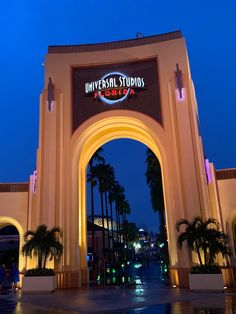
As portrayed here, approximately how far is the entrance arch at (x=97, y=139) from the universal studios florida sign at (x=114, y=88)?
1119mm

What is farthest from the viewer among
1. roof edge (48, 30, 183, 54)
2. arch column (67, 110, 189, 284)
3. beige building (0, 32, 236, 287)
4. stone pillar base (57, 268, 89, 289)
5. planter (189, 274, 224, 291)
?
roof edge (48, 30, 183, 54)

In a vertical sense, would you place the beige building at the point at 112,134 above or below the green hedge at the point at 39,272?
above

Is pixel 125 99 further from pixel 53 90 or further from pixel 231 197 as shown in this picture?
pixel 231 197

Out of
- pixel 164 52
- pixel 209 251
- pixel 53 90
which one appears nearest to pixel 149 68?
pixel 164 52

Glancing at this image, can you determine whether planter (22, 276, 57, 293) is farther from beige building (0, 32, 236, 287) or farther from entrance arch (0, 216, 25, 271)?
entrance arch (0, 216, 25, 271)

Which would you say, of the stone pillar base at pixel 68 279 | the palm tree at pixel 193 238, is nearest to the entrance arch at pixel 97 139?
the stone pillar base at pixel 68 279

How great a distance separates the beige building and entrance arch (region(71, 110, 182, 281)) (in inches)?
2.5

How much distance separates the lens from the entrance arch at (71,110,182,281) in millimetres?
19219

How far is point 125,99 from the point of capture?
21.1m

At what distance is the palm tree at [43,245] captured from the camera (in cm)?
1670

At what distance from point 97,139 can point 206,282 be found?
12324mm

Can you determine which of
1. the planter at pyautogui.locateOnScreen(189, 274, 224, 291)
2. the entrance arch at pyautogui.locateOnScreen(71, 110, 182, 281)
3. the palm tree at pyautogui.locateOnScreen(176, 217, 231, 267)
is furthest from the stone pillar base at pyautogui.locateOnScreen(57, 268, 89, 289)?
the planter at pyautogui.locateOnScreen(189, 274, 224, 291)

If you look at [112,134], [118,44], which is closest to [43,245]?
[112,134]

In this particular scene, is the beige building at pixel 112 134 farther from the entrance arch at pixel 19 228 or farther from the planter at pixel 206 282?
the planter at pixel 206 282
